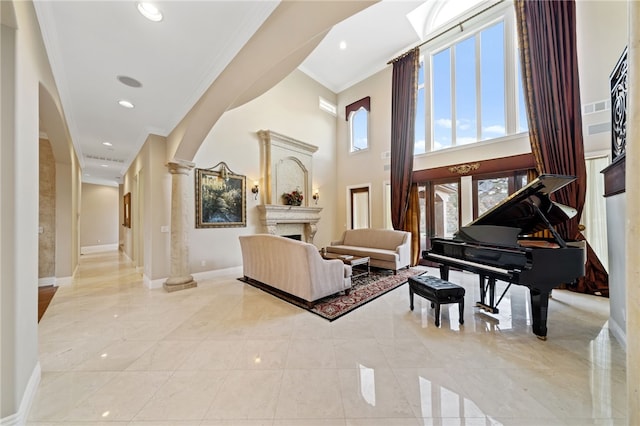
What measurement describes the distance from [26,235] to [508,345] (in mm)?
4066

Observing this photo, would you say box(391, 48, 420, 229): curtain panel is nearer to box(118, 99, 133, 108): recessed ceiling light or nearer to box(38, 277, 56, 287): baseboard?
box(118, 99, 133, 108): recessed ceiling light

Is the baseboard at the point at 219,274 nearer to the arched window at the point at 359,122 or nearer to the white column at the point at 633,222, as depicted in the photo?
the white column at the point at 633,222

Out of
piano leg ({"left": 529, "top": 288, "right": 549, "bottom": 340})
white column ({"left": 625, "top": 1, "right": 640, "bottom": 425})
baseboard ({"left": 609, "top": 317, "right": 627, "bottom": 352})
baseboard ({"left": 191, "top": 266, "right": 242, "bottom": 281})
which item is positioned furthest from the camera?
baseboard ({"left": 191, "top": 266, "right": 242, "bottom": 281})

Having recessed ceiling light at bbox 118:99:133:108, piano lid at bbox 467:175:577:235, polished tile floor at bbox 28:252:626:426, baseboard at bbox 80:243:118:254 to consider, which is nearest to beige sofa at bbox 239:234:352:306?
polished tile floor at bbox 28:252:626:426

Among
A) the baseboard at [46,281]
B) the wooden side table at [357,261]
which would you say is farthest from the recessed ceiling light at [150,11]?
the baseboard at [46,281]

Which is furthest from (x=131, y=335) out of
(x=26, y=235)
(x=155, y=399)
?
(x=26, y=235)

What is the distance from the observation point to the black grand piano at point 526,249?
7.36ft

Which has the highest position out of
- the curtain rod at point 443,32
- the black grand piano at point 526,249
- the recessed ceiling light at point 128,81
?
the curtain rod at point 443,32

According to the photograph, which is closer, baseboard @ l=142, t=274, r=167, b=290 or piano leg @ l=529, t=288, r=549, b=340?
piano leg @ l=529, t=288, r=549, b=340

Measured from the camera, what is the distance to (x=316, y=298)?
3186 millimetres

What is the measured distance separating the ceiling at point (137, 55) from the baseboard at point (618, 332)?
14.5 feet

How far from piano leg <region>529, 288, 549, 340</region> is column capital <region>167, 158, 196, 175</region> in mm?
5259

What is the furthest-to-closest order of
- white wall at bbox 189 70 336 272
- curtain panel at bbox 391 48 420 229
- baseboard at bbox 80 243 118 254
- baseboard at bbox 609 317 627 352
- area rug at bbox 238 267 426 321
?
baseboard at bbox 80 243 118 254
curtain panel at bbox 391 48 420 229
white wall at bbox 189 70 336 272
area rug at bbox 238 267 426 321
baseboard at bbox 609 317 627 352

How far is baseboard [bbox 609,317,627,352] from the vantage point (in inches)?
86.3
